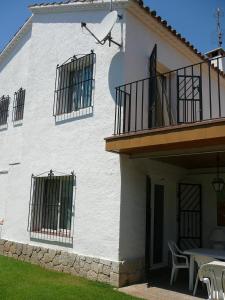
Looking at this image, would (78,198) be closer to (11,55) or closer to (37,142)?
(37,142)

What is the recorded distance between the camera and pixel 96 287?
297 inches

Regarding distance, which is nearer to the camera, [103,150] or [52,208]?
[103,150]

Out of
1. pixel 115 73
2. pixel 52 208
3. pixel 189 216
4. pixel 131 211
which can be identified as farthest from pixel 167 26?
pixel 52 208

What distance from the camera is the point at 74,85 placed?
10.3 meters

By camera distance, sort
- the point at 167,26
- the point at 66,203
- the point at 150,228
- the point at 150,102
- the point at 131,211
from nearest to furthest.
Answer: the point at 131,211 → the point at 150,102 → the point at 150,228 → the point at 66,203 → the point at 167,26

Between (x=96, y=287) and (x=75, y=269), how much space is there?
4.10ft

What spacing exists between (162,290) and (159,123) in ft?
14.7

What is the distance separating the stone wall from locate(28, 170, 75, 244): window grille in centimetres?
39

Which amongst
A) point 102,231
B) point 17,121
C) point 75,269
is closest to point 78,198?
point 102,231

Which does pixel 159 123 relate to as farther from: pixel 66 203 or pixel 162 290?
pixel 162 290

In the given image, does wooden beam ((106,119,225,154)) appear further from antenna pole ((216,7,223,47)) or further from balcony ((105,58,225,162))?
antenna pole ((216,7,223,47))

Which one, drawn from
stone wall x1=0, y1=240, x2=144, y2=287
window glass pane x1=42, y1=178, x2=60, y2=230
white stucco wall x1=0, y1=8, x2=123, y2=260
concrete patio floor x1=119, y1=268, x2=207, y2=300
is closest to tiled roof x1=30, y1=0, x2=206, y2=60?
white stucco wall x1=0, y1=8, x2=123, y2=260

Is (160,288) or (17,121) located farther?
(17,121)

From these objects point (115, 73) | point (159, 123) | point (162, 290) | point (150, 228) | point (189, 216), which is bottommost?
point (162, 290)
